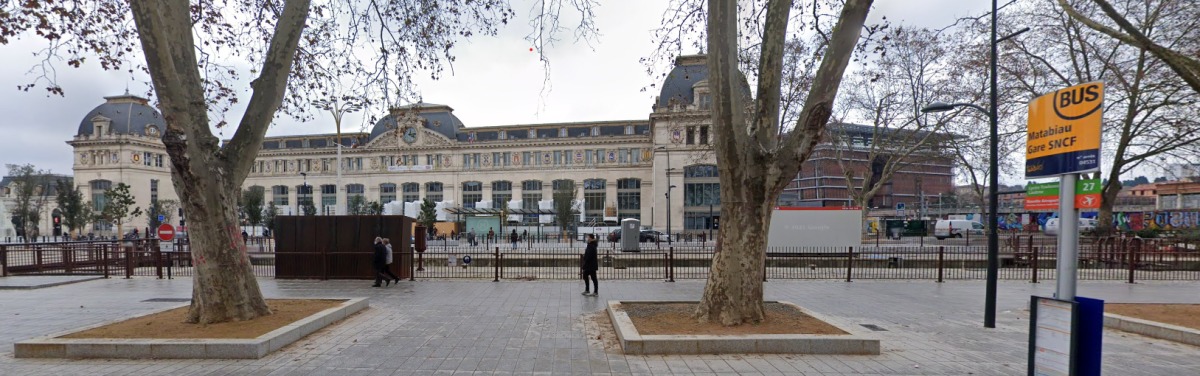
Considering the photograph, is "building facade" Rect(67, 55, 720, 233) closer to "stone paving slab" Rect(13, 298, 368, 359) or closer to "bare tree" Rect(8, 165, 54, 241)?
"bare tree" Rect(8, 165, 54, 241)

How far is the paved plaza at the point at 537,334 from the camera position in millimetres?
5891

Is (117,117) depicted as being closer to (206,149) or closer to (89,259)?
(89,259)

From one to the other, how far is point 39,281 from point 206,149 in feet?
36.1

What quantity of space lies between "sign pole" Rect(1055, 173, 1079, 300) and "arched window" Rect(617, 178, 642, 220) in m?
65.2

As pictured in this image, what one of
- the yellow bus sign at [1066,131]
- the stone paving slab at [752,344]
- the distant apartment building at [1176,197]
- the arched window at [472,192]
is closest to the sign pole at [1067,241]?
the yellow bus sign at [1066,131]

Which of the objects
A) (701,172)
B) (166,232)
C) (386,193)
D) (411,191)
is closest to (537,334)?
(166,232)

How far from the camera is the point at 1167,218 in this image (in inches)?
1732

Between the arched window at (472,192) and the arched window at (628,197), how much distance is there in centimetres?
1890

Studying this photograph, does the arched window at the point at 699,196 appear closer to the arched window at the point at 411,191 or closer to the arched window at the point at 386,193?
the arched window at the point at 411,191

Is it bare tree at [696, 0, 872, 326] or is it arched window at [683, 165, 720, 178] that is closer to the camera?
bare tree at [696, 0, 872, 326]

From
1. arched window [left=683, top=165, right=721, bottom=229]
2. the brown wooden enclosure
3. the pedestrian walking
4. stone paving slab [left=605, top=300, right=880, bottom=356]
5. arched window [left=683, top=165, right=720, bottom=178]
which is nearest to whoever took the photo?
stone paving slab [left=605, top=300, right=880, bottom=356]

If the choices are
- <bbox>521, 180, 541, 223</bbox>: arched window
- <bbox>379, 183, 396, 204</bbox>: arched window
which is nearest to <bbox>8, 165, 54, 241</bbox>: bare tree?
<bbox>379, 183, 396, 204</bbox>: arched window

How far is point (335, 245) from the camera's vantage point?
47.4ft

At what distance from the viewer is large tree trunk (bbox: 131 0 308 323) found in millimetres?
7117
